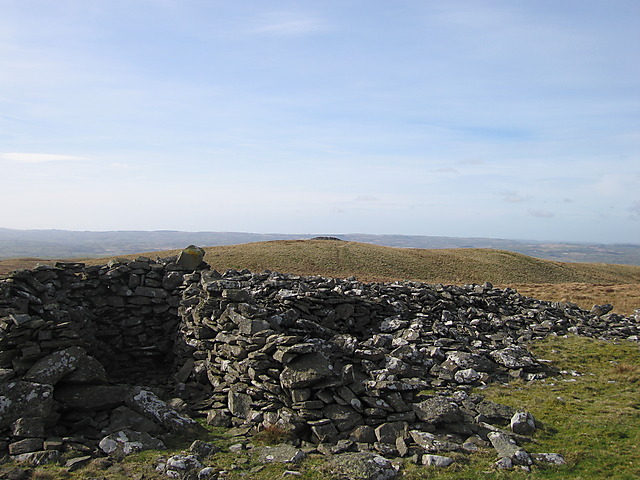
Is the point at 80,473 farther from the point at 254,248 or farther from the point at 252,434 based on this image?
the point at 254,248

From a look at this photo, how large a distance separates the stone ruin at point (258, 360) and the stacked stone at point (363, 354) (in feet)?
0.16

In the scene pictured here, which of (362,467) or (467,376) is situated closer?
(362,467)

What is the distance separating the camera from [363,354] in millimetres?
13250

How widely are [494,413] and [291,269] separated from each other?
45603mm

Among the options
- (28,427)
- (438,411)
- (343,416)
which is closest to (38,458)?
(28,427)

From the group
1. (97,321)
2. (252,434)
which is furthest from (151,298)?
(252,434)

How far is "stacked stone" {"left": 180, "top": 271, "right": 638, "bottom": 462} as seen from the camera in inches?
386

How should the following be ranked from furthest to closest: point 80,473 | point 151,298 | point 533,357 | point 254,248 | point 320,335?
point 254,248 < point 151,298 < point 533,357 < point 320,335 < point 80,473

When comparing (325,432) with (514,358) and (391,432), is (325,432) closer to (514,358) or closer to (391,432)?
(391,432)

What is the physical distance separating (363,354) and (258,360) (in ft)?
11.5

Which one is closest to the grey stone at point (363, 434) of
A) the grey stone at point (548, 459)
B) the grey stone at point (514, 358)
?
the grey stone at point (548, 459)

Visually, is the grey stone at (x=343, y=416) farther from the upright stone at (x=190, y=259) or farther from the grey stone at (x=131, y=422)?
the upright stone at (x=190, y=259)

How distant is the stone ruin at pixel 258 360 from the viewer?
9.45 metres

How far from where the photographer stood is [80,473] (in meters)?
8.00
